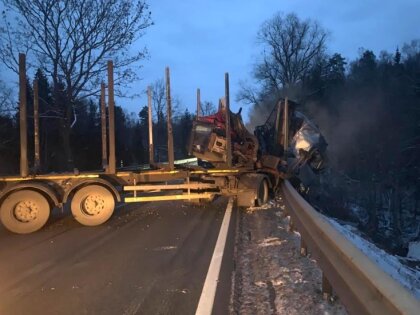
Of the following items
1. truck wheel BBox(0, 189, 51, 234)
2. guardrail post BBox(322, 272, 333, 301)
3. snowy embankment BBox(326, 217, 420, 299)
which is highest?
truck wheel BBox(0, 189, 51, 234)

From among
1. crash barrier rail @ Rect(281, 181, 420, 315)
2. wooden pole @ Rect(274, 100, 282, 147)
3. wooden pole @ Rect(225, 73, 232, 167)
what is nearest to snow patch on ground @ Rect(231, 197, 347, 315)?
crash barrier rail @ Rect(281, 181, 420, 315)

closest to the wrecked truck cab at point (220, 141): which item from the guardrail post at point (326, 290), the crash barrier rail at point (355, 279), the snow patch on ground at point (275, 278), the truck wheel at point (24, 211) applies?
the snow patch on ground at point (275, 278)

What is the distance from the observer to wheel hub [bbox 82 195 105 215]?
12.4 m

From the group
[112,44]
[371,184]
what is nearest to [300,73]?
[371,184]

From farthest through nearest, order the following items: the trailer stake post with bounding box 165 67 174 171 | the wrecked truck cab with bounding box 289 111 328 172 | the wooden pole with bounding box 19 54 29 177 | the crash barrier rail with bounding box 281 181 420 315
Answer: the wrecked truck cab with bounding box 289 111 328 172 → the trailer stake post with bounding box 165 67 174 171 → the wooden pole with bounding box 19 54 29 177 → the crash barrier rail with bounding box 281 181 420 315

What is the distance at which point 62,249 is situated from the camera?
9547 millimetres

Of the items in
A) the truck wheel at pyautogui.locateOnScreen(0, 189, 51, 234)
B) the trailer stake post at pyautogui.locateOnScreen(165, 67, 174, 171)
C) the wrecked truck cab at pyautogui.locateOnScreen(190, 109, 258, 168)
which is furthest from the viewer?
the wrecked truck cab at pyautogui.locateOnScreen(190, 109, 258, 168)

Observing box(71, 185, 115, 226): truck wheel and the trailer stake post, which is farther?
the trailer stake post

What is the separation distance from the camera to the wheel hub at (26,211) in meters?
11.8

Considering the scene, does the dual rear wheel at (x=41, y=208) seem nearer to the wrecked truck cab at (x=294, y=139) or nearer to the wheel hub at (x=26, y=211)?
the wheel hub at (x=26, y=211)

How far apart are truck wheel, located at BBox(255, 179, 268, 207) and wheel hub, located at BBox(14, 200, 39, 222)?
19.3 ft

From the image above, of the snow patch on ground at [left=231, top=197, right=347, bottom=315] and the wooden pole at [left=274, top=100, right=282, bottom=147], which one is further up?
the wooden pole at [left=274, top=100, right=282, bottom=147]

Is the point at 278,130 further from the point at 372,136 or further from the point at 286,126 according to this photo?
the point at 372,136

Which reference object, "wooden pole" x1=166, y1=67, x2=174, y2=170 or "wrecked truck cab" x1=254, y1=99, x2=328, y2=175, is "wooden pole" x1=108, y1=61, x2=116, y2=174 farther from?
"wrecked truck cab" x1=254, y1=99, x2=328, y2=175
